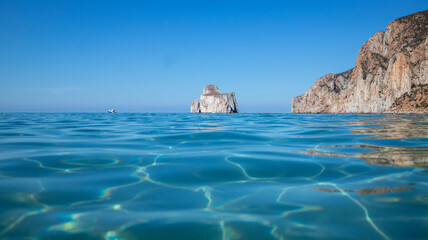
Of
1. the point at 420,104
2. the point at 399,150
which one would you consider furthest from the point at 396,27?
the point at 399,150

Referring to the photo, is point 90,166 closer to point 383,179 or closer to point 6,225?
point 6,225

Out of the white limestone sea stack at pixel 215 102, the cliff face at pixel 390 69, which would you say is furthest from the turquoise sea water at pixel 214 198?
the white limestone sea stack at pixel 215 102

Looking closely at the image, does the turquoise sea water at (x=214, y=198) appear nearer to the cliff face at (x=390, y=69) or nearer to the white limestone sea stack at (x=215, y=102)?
the cliff face at (x=390, y=69)

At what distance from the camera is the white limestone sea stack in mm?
137125

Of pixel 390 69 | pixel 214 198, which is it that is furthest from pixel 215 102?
pixel 214 198

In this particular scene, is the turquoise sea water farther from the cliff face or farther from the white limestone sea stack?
the white limestone sea stack

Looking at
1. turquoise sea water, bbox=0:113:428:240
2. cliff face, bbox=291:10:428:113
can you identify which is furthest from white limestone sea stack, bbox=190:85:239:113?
turquoise sea water, bbox=0:113:428:240

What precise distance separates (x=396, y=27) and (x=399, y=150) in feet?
371

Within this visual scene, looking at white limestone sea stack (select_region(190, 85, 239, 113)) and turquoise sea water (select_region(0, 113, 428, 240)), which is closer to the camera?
turquoise sea water (select_region(0, 113, 428, 240))

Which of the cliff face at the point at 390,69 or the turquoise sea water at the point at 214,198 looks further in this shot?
the cliff face at the point at 390,69

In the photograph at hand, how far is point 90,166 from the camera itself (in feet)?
12.1

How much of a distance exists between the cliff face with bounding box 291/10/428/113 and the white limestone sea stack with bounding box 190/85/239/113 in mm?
53288

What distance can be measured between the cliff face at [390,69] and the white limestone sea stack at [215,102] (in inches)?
2098

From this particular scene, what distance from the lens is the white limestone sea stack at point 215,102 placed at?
137125mm
